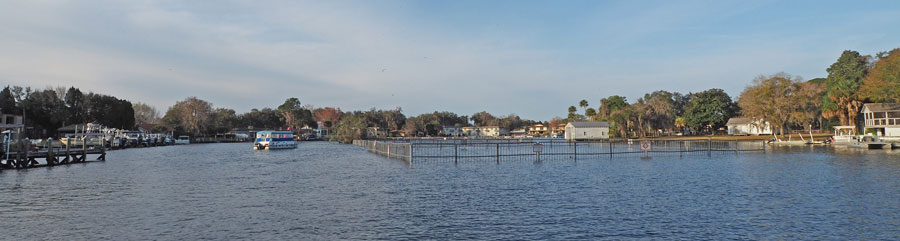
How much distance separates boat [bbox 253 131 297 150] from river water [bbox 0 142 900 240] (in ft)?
170

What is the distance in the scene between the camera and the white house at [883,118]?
211ft

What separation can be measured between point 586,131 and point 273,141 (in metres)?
63.0

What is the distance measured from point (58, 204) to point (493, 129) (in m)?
175

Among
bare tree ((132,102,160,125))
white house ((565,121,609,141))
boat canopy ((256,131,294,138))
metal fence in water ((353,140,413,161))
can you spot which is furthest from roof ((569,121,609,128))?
bare tree ((132,102,160,125))

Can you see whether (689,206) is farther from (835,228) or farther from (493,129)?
(493,129)

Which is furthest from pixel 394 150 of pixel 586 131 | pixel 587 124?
pixel 587 124

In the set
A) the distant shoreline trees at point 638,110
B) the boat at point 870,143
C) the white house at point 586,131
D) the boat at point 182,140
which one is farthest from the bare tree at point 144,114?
the boat at point 870,143

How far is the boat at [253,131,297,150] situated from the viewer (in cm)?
8450

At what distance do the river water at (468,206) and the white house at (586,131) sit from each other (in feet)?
232

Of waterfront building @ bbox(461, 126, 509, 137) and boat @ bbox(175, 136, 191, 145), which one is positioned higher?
waterfront building @ bbox(461, 126, 509, 137)

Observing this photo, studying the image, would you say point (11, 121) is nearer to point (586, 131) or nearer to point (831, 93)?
point (586, 131)

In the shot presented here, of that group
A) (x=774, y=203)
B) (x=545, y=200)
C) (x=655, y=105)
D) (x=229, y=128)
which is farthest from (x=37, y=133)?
(x=655, y=105)

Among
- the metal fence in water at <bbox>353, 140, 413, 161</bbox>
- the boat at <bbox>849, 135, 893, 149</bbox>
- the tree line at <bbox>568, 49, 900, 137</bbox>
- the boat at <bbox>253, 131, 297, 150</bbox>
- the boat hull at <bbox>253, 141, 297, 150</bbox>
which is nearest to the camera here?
the metal fence in water at <bbox>353, 140, 413, 161</bbox>

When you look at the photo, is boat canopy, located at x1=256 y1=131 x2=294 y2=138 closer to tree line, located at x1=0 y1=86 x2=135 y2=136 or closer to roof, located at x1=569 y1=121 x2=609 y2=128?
tree line, located at x1=0 y1=86 x2=135 y2=136
